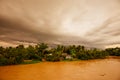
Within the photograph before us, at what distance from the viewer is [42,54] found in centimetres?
1881

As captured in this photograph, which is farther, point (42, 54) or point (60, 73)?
point (42, 54)

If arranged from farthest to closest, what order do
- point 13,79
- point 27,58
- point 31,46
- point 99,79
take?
point 31,46, point 27,58, point 13,79, point 99,79

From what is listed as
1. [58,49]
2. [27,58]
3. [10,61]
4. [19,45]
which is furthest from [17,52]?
[58,49]

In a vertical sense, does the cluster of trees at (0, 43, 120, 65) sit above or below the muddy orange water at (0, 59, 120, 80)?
above

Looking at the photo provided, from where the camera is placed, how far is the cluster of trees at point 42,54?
15.5 metres

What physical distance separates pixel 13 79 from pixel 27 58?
30.8 ft

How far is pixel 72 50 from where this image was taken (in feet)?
73.4

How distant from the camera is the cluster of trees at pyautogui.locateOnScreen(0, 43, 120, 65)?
50.7 ft

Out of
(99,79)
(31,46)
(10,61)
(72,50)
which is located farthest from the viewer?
(72,50)

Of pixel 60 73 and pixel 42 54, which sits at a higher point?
pixel 42 54

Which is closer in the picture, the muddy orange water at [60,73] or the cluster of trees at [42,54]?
the muddy orange water at [60,73]

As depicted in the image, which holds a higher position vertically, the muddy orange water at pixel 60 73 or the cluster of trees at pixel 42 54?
the cluster of trees at pixel 42 54

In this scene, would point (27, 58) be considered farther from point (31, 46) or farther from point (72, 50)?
point (72, 50)

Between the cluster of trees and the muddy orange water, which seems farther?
the cluster of trees
